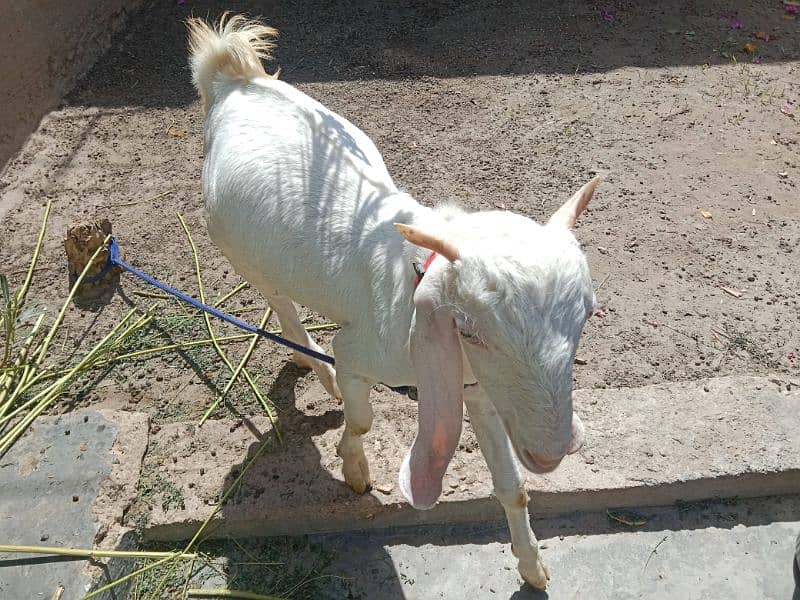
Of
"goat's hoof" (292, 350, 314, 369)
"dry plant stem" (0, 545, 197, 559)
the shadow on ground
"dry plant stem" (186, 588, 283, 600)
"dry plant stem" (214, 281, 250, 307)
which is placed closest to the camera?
"dry plant stem" (0, 545, 197, 559)

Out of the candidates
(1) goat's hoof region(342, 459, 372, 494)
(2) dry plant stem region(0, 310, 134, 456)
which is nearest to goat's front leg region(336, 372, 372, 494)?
(1) goat's hoof region(342, 459, 372, 494)

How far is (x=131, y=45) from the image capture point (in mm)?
6250

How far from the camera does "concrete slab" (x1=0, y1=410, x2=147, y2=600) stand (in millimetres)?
2525

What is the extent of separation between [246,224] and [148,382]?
132 centimetres

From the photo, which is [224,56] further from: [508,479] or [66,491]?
[508,479]

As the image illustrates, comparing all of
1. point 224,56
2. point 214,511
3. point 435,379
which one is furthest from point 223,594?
point 224,56

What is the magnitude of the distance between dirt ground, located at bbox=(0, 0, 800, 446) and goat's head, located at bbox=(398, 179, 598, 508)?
1365mm

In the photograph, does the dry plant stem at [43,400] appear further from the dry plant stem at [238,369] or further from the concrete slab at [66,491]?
the dry plant stem at [238,369]

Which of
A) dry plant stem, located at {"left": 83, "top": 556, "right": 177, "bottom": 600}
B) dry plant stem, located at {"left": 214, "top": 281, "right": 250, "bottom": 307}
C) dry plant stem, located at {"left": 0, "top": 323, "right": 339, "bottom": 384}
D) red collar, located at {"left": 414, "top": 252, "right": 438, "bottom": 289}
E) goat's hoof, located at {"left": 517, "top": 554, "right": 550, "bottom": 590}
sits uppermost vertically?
red collar, located at {"left": 414, "top": 252, "right": 438, "bottom": 289}

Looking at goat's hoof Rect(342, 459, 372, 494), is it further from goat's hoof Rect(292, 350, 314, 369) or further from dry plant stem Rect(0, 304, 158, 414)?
dry plant stem Rect(0, 304, 158, 414)

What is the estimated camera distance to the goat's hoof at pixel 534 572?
8.33ft

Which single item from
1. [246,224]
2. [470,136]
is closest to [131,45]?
[470,136]

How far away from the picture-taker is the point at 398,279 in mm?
2193

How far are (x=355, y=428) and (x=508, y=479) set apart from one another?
62 cm
